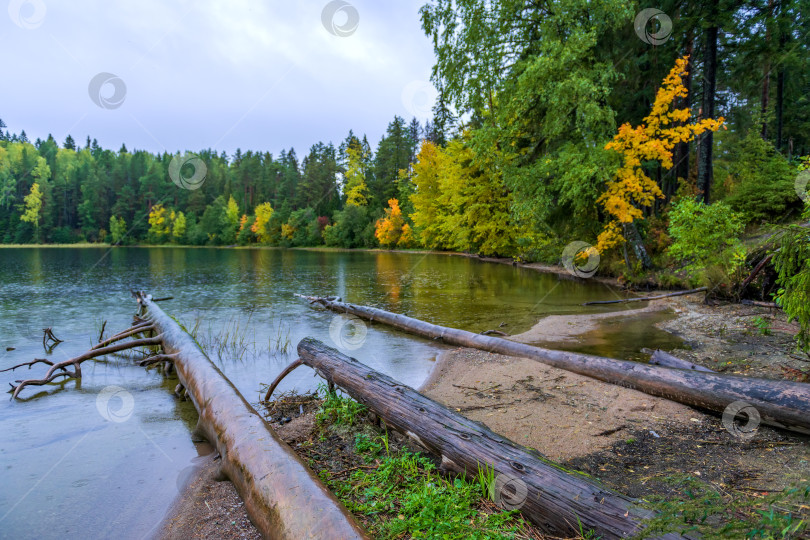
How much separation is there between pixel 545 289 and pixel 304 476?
1712 cm

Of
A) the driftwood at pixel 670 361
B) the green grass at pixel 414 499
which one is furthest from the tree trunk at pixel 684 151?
the green grass at pixel 414 499

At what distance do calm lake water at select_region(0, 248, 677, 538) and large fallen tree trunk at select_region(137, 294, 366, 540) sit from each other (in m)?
0.63

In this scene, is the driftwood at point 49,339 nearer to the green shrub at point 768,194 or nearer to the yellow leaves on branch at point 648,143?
the yellow leaves on branch at point 648,143

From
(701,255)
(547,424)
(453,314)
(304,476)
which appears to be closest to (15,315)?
(453,314)

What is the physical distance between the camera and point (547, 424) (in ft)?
16.1

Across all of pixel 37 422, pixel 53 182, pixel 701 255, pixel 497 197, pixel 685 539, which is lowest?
pixel 37 422

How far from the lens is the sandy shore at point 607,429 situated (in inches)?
140

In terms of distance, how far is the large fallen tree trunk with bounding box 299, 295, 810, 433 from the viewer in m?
4.30

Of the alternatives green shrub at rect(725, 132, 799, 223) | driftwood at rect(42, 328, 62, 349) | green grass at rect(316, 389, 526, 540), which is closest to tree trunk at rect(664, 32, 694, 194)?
green shrub at rect(725, 132, 799, 223)

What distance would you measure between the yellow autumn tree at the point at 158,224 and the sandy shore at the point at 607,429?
92591 mm

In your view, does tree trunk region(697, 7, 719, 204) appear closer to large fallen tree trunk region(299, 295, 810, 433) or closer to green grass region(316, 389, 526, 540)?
large fallen tree trunk region(299, 295, 810, 433)

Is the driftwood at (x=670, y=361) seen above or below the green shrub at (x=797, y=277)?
below

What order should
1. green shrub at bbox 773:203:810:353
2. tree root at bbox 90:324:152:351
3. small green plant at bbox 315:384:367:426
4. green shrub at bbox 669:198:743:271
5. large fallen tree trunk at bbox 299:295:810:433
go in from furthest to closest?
green shrub at bbox 669:198:743:271
tree root at bbox 90:324:152:351
small green plant at bbox 315:384:367:426
green shrub at bbox 773:203:810:353
large fallen tree trunk at bbox 299:295:810:433

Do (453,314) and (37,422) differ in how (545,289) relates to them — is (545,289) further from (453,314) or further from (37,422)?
(37,422)
